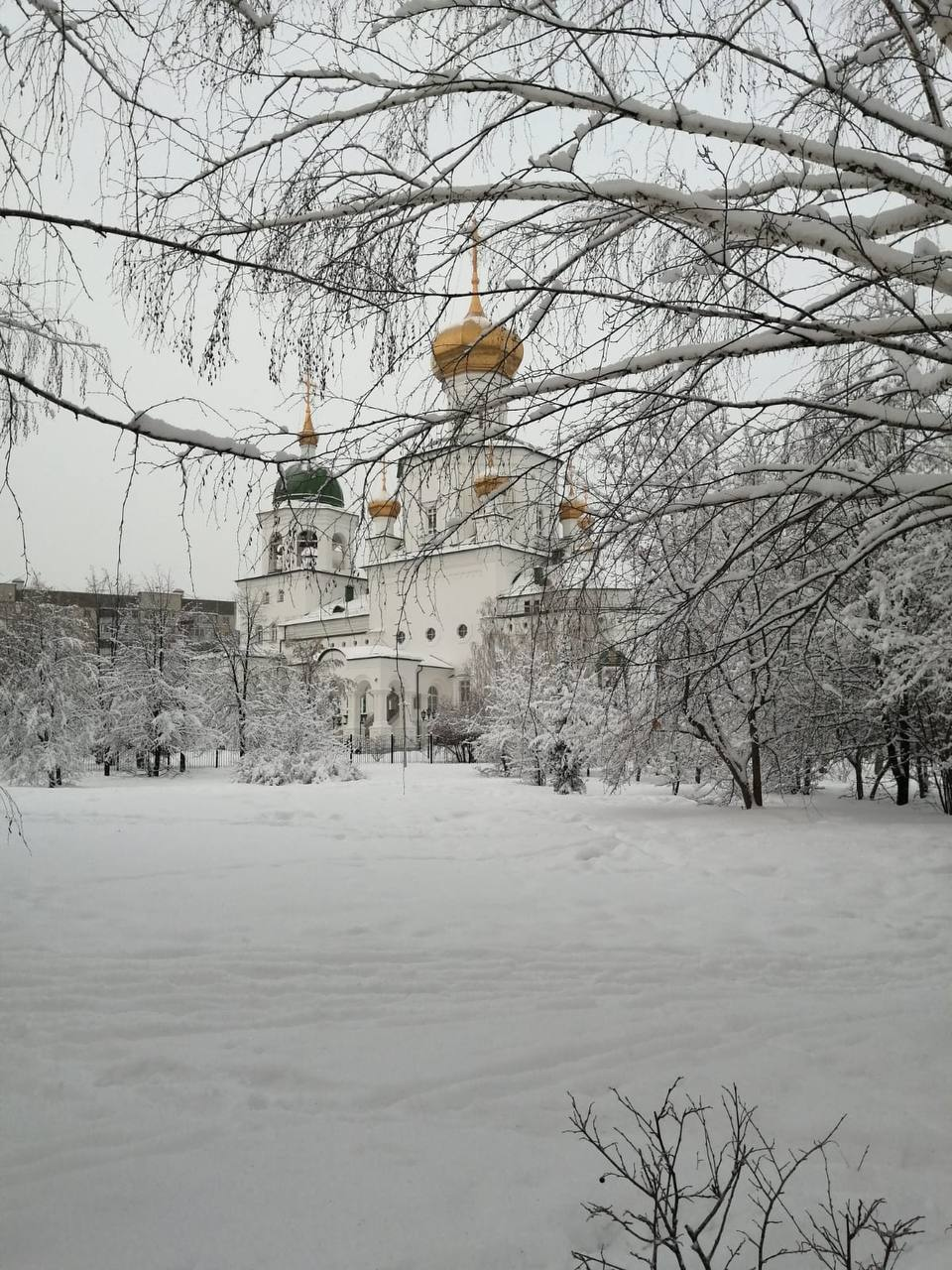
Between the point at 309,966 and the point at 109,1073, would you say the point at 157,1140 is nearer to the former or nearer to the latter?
the point at 109,1073

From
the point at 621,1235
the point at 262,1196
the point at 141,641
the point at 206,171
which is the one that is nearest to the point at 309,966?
the point at 262,1196

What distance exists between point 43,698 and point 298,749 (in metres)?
6.24

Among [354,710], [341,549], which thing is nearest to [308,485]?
[341,549]

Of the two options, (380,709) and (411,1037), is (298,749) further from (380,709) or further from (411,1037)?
(380,709)

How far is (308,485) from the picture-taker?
10.7ft

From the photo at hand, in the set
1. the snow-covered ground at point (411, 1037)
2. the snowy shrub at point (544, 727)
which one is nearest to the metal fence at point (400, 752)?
the snowy shrub at point (544, 727)

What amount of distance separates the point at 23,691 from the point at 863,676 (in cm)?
1767

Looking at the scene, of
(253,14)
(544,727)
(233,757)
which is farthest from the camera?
(233,757)

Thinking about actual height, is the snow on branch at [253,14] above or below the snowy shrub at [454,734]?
above

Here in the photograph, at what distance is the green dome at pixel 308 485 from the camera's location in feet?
8.84

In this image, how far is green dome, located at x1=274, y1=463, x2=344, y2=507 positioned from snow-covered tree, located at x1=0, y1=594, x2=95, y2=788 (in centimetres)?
1705

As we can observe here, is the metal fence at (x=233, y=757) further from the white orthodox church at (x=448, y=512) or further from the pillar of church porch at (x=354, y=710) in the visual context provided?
the white orthodox church at (x=448, y=512)

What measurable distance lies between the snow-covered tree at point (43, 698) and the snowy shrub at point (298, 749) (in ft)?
13.5

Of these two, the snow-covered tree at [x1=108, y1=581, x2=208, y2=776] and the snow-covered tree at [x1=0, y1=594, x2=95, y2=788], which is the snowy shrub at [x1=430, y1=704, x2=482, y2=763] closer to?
the snow-covered tree at [x1=108, y1=581, x2=208, y2=776]
